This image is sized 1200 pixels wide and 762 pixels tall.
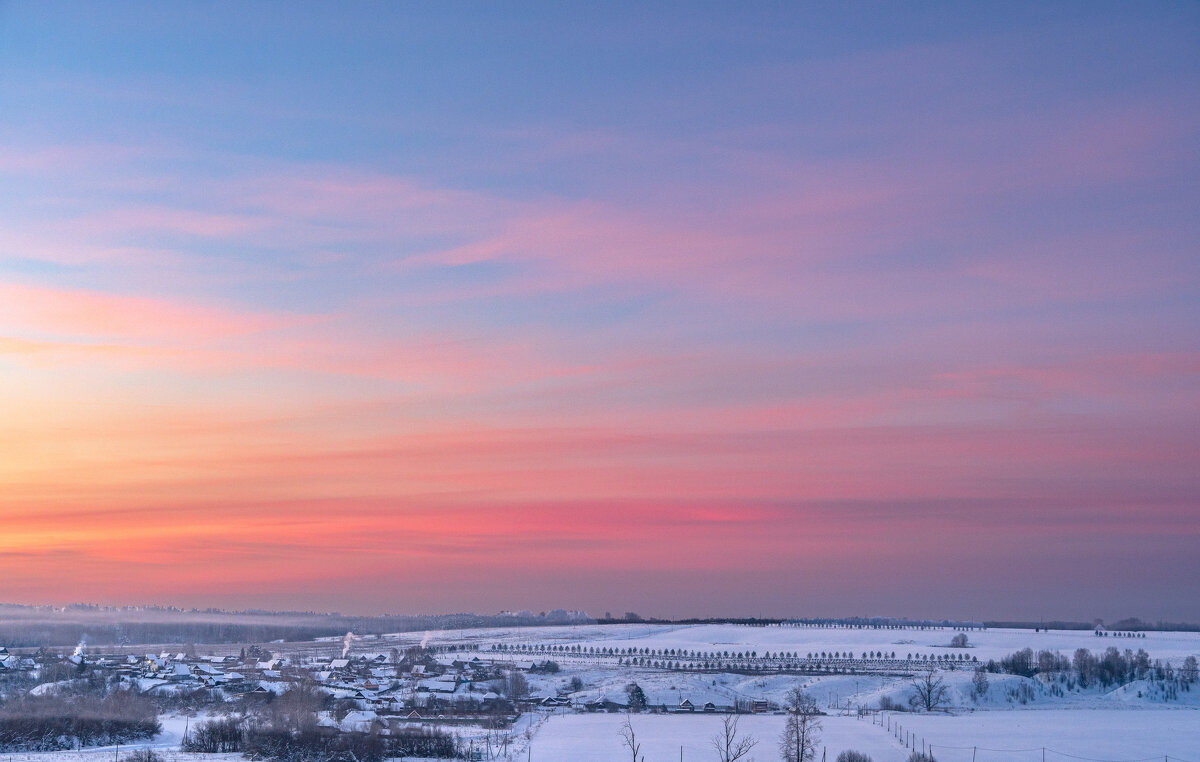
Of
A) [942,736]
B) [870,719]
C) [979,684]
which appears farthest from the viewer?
[979,684]

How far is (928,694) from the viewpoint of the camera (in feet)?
238

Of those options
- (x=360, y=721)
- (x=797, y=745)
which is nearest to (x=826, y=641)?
(x=360, y=721)

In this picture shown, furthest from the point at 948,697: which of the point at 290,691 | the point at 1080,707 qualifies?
the point at 290,691

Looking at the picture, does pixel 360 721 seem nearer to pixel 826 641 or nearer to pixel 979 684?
pixel 979 684

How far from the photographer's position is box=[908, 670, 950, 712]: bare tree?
2827 inches

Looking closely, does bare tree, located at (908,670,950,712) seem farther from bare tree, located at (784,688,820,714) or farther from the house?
the house

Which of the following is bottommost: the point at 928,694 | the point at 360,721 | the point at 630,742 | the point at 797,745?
the point at 360,721

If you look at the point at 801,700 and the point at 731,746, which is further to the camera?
the point at 801,700

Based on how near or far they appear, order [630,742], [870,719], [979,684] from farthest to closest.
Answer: [979,684], [870,719], [630,742]

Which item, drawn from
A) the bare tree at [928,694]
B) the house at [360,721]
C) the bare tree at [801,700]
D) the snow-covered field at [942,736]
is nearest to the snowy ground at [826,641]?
the bare tree at [928,694]

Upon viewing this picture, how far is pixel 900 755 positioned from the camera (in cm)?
4609

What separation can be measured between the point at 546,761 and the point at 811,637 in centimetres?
12228

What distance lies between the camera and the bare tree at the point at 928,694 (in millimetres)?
71812

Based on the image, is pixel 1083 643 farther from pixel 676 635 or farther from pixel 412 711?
pixel 412 711
